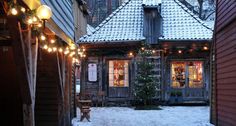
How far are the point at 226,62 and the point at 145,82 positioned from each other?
8.15m

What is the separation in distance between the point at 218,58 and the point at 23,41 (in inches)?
284

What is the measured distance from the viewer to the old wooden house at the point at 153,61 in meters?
19.8

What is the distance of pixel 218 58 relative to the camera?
11.9m

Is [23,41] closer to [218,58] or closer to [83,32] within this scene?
[218,58]

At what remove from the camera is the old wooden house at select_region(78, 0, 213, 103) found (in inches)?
781

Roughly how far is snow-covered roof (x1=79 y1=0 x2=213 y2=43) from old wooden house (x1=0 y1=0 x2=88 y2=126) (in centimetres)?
792

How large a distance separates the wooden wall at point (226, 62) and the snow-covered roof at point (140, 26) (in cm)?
768

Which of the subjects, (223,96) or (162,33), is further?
(162,33)

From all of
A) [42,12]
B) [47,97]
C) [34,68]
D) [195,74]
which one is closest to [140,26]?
[195,74]

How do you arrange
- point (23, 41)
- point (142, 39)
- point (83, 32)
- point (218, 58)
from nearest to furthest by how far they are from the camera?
point (23, 41) → point (218, 58) → point (142, 39) → point (83, 32)

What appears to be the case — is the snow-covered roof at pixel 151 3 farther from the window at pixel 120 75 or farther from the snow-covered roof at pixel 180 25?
the window at pixel 120 75

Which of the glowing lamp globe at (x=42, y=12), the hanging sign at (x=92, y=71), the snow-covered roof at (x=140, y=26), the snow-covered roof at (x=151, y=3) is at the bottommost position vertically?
the hanging sign at (x=92, y=71)

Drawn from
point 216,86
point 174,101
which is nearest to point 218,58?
point 216,86

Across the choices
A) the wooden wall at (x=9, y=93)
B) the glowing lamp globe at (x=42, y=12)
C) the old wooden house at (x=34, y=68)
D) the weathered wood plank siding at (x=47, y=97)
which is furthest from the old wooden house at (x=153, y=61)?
the glowing lamp globe at (x=42, y=12)
